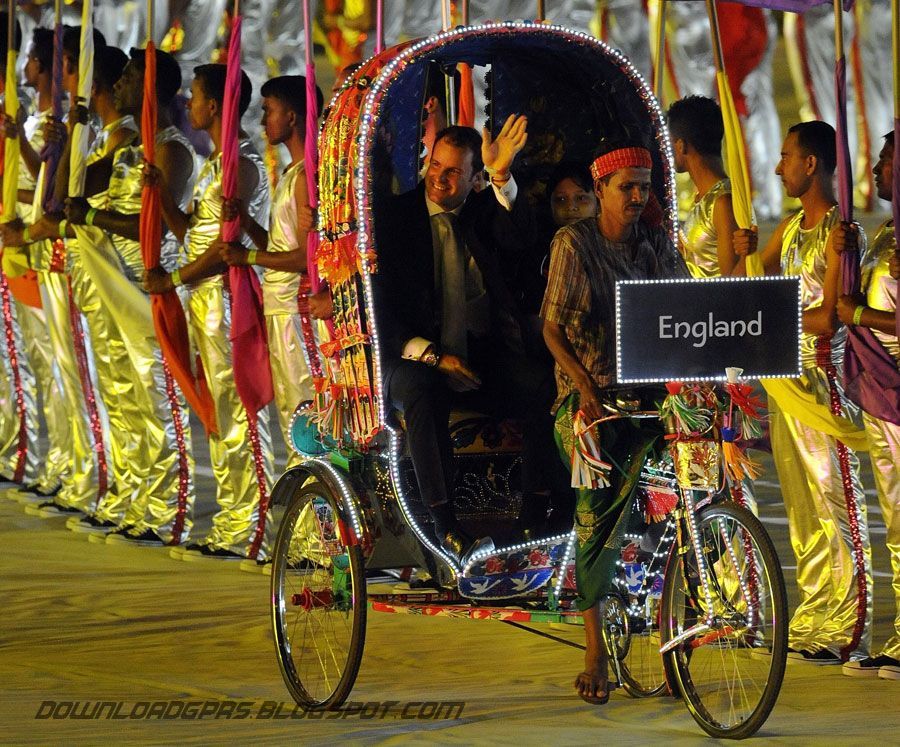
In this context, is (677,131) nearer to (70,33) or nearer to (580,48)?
(580,48)

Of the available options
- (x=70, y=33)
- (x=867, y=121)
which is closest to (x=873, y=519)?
(x=70, y=33)

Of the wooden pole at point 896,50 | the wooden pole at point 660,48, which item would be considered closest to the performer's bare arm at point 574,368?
the wooden pole at point 896,50

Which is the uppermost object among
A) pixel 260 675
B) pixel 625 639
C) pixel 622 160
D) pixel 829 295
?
pixel 622 160

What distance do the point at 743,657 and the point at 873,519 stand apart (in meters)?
3.87

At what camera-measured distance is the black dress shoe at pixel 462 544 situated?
6.04 m

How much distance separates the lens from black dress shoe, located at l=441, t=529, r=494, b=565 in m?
6.04

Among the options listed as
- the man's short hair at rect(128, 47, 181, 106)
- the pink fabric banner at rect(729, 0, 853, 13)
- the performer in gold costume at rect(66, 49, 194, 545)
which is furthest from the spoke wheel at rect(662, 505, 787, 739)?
the man's short hair at rect(128, 47, 181, 106)

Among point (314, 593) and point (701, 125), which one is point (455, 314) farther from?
point (701, 125)

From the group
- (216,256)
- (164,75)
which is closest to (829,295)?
(216,256)

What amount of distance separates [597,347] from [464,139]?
91cm

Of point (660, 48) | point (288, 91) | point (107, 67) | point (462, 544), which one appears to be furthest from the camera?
point (107, 67)

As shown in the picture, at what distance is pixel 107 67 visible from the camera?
384 inches

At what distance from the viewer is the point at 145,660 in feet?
22.8

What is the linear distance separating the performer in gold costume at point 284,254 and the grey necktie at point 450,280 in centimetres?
202
